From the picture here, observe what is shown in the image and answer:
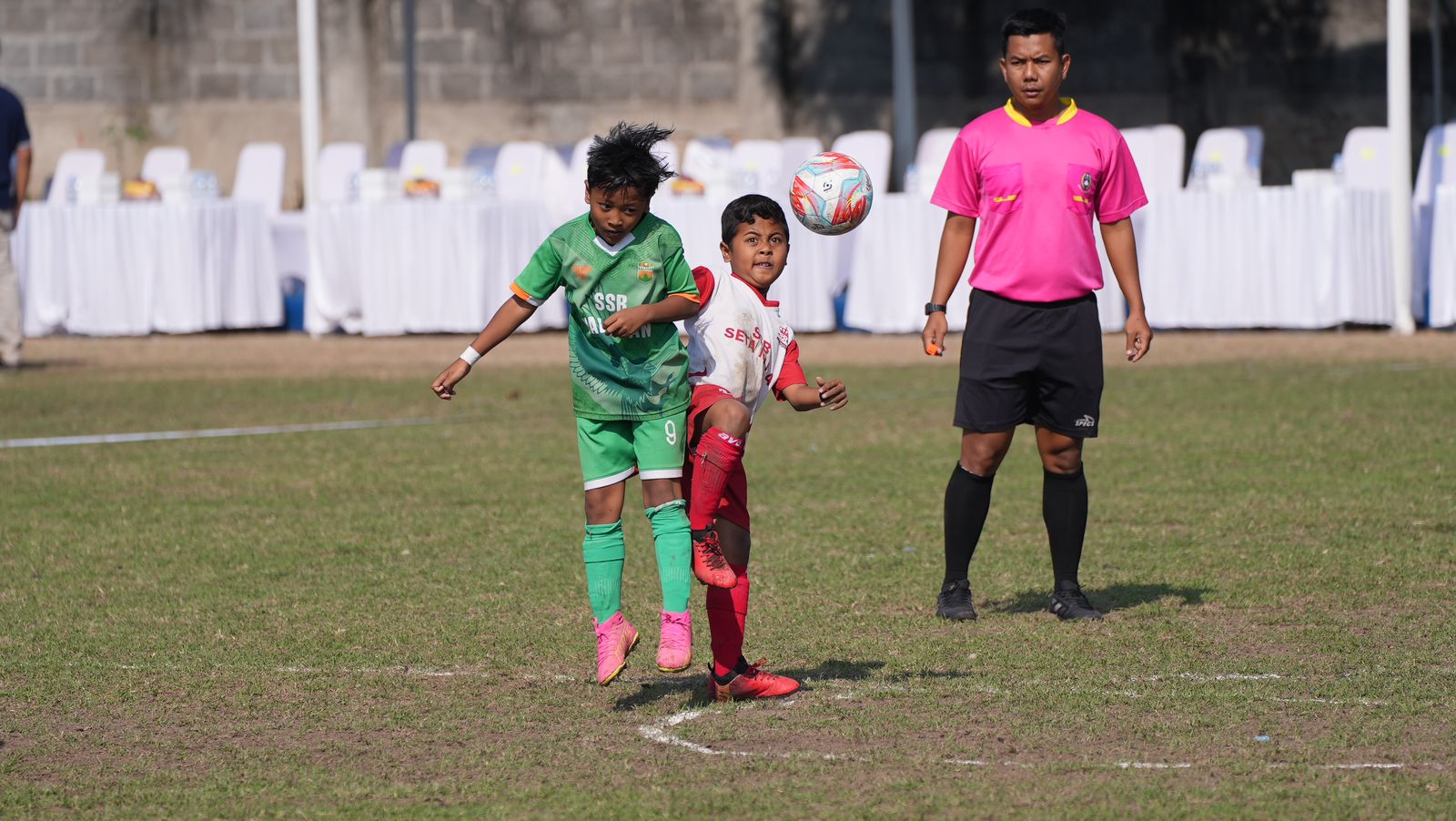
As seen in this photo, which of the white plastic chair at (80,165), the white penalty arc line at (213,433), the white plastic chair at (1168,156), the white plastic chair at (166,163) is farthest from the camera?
the white plastic chair at (166,163)

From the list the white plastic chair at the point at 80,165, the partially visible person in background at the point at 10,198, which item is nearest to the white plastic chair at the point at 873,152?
the partially visible person in background at the point at 10,198

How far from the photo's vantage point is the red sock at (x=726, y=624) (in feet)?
17.8

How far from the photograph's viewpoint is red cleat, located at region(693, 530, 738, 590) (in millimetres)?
5332

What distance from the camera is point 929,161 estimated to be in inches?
796

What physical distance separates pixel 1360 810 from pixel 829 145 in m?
25.2

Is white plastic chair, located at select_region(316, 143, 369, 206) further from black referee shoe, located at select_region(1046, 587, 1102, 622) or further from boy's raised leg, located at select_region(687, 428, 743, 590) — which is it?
boy's raised leg, located at select_region(687, 428, 743, 590)

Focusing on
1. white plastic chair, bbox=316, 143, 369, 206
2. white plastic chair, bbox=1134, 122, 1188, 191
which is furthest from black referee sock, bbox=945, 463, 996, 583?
white plastic chair, bbox=316, 143, 369, 206

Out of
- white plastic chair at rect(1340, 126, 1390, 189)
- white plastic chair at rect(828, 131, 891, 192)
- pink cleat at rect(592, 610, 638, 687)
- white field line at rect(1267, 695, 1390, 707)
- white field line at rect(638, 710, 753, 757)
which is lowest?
white field line at rect(638, 710, 753, 757)

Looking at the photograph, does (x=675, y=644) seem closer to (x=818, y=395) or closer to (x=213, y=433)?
(x=818, y=395)

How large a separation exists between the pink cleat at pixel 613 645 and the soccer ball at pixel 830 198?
4.73 feet

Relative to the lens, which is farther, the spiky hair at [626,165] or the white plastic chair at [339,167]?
the white plastic chair at [339,167]

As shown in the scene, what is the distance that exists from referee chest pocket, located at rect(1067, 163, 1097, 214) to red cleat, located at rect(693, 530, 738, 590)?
6.10ft

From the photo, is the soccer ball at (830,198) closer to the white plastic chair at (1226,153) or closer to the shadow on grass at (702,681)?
the shadow on grass at (702,681)

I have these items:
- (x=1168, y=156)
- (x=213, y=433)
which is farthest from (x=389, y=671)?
(x=1168, y=156)
